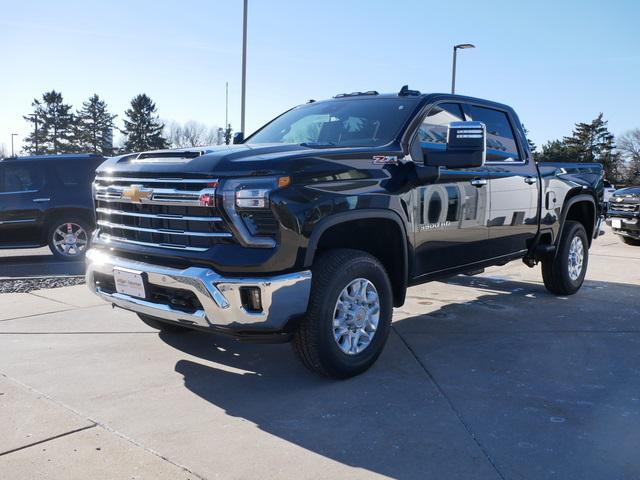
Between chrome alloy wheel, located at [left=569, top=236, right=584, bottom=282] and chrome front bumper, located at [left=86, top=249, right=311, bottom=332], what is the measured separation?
14.3ft

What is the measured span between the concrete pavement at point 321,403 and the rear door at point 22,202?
14.3 feet

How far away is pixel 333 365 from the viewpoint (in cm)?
382

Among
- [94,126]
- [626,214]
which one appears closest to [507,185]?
[626,214]

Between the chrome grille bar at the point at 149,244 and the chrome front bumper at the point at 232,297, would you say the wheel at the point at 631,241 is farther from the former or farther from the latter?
the chrome grille bar at the point at 149,244

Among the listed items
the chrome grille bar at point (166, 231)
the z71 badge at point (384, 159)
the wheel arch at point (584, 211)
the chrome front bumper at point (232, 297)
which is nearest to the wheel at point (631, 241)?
the wheel arch at point (584, 211)

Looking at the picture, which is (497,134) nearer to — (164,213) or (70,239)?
(164,213)

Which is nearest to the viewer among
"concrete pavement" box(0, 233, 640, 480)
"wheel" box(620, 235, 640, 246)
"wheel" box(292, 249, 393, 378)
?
"concrete pavement" box(0, 233, 640, 480)

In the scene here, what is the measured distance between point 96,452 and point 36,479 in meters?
0.30

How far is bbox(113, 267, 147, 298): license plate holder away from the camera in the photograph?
372cm

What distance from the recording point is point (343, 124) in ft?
15.9

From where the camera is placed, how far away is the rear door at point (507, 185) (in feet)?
17.5

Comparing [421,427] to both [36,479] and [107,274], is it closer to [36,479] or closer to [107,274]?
[36,479]

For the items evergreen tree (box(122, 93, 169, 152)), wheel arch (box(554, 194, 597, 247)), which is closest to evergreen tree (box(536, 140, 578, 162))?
evergreen tree (box(122, 93, 169, 152))

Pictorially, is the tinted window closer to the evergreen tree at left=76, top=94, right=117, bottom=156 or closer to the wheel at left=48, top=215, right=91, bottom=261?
the wheel at left=48, top=215, right=91, bottom=261
